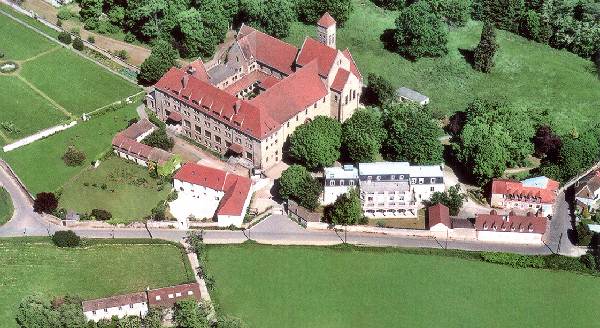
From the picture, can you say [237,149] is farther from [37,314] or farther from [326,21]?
[37,314]

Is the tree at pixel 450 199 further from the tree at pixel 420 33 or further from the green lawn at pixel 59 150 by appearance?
the green lawn at pixel 59 150

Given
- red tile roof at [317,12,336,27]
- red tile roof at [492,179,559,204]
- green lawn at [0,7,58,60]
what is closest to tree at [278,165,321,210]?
red tile roof at [492,179,559,204]

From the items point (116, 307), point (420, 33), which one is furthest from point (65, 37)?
point (116, 307)

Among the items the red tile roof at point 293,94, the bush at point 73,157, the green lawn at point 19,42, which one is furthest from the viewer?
the green lawn at point 19,42

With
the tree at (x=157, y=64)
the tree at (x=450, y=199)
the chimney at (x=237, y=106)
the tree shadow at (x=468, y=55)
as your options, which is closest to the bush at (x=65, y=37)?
the tree at (x=157, y=64)

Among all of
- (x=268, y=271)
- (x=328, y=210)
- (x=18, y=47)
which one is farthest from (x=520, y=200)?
(x=18, y=47)

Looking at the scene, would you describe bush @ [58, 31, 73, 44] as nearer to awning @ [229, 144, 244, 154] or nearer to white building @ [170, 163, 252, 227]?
white building @ [170, 163, 252, 227]

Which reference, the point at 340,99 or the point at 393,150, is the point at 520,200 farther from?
the point at 340,99
